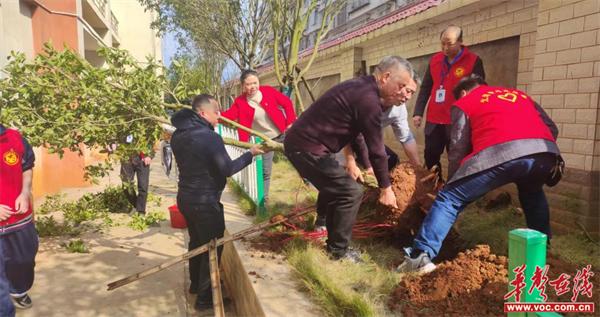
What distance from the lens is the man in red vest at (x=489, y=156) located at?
106 inches

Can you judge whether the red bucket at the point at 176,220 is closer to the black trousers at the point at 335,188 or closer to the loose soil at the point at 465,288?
the black trousers at the point at 335,188

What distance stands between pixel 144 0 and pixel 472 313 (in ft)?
40.8

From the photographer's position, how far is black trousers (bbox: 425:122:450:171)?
4.18m

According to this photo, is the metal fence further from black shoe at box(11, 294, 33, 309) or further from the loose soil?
the loose soil

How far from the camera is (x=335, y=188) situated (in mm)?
3141

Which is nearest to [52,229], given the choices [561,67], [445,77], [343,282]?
[343,282]

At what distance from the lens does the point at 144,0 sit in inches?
477

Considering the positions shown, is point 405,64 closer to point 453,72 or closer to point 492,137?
point 492,137

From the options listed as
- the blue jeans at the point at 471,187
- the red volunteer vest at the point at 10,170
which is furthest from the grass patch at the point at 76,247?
the blue jeans at the point at 471,187

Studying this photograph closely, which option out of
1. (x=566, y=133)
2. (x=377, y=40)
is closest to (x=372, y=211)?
(x=566, y=133)

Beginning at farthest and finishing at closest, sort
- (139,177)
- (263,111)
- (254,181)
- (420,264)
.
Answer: (139,177)
(254,181)
(263,111)
(420,264)

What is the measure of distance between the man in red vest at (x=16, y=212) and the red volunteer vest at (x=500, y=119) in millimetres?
3318

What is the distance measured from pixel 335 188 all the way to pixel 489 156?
3.53 feet

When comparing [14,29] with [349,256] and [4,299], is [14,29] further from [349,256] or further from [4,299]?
[349,256]
